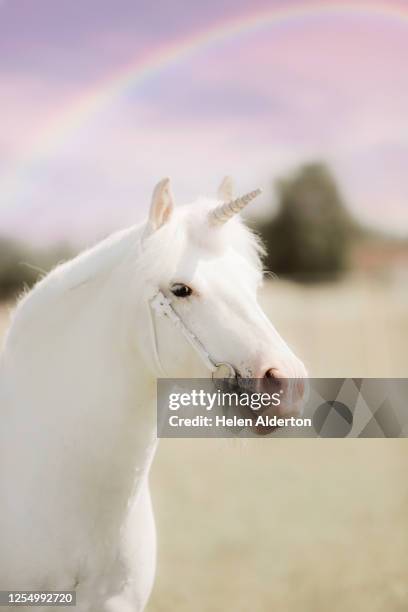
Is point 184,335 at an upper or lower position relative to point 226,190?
lower

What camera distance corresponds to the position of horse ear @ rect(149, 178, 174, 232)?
1412mm

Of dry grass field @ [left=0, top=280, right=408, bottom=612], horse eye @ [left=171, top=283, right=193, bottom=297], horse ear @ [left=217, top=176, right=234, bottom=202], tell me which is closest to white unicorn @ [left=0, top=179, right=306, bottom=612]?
horse eye @ [left=171, top=283, right=193, bottom=297]

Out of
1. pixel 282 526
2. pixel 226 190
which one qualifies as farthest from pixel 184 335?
pixel 282 526

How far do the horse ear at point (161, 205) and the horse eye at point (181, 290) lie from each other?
0.15 m

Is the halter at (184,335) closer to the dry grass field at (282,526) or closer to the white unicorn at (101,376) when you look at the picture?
the white unicorn at (101,376)

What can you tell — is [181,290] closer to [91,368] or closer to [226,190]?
[91,368]

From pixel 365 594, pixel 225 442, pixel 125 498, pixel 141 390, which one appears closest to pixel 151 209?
pixel 141 390

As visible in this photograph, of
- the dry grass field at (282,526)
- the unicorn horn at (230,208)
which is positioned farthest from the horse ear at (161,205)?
the dry grass field at (282,526)

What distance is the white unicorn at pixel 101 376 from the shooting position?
4.66 ft

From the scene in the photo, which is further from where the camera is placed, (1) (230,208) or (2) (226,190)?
(2) (226,190)

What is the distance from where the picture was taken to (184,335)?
140 cm

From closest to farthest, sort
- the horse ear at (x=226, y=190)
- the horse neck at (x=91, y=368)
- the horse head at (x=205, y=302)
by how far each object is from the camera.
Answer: the horse head at (x=205, y=302) → the horse neck at (x=91, y=368) → the horse ear at (x=226, y=190)

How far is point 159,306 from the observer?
1416mm

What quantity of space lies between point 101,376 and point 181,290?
0.29 meters
